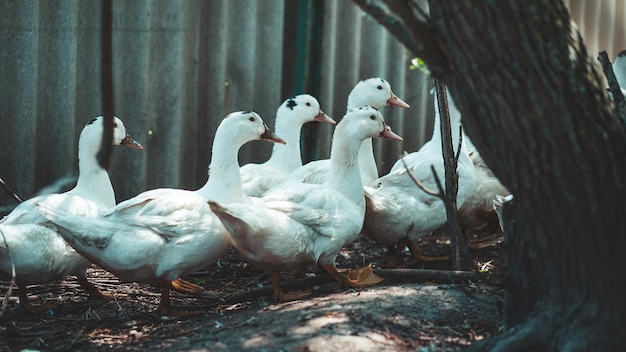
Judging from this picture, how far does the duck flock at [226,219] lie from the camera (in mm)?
5105

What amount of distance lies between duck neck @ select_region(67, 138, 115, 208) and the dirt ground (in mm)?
603

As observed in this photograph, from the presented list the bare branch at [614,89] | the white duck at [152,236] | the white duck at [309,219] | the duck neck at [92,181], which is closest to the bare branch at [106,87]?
the white duck at [309,219]

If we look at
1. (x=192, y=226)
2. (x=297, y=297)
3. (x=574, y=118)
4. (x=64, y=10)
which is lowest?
(x=297, y=297)

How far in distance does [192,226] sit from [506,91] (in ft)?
8.39

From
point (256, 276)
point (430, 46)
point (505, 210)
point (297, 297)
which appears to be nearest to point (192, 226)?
point (297, 297)

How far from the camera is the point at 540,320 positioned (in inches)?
145

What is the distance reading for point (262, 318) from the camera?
14.7 ft

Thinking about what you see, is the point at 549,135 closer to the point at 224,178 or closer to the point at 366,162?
the point at 224,178

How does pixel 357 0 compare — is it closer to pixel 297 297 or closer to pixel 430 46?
pixel 430 46

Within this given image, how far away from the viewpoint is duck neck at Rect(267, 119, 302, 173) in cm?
739

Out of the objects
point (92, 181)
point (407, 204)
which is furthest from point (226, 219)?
point (407, 204)

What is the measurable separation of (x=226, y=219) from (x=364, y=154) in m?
2.52

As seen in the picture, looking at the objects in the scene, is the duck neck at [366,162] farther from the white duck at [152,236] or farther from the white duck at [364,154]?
the white duck at [152,236]

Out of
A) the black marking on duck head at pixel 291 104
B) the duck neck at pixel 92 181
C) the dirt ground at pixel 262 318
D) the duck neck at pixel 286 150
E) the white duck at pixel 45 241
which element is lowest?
the dirt ground at pixel 262 318
